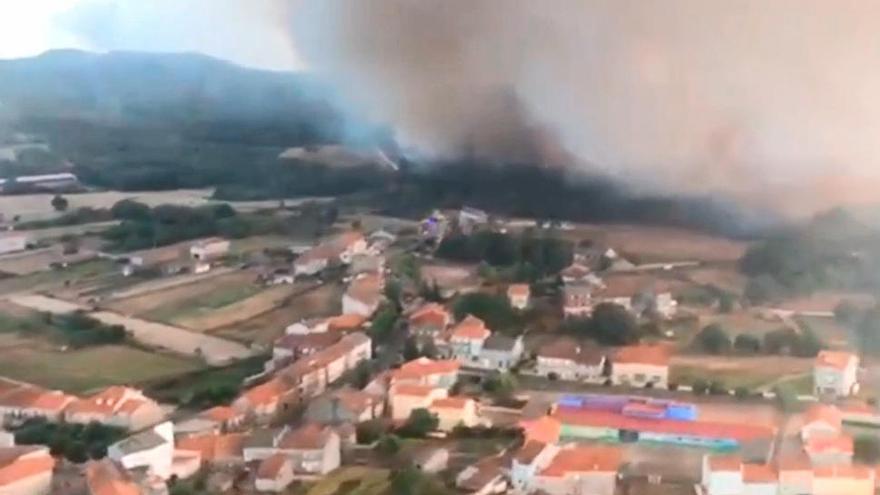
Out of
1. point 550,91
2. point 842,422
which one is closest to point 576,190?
point 550,91

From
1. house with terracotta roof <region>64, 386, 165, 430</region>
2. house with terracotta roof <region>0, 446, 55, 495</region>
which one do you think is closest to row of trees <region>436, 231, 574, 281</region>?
house with terracotta roof <region>64, 386, 165, 430</region>

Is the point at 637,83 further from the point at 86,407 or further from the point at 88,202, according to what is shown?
the point at 86,407

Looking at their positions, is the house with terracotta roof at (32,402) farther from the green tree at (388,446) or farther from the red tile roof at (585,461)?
the red tile roof at (585,461)

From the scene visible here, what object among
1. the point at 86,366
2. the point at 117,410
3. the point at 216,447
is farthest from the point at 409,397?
the point at 86,366

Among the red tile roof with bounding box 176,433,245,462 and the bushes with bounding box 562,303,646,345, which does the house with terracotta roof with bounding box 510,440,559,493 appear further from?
the red tile roof with bounding box 176,433,245,462

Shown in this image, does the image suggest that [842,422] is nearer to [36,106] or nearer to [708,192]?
[708,192]
